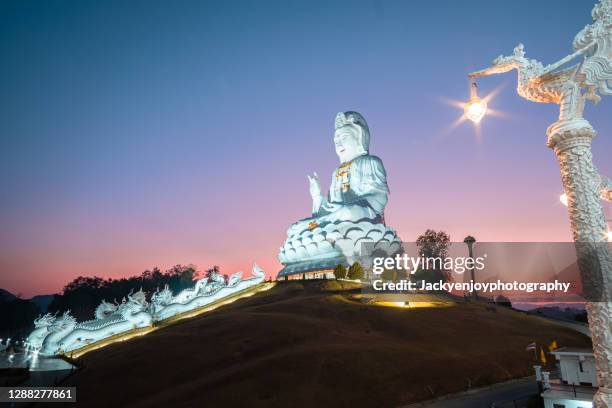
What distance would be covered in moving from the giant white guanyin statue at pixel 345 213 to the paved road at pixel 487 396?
79.6 ft

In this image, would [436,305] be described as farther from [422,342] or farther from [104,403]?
[104,403]

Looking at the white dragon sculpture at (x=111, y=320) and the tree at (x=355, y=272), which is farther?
the tree at (x=355, y=272)

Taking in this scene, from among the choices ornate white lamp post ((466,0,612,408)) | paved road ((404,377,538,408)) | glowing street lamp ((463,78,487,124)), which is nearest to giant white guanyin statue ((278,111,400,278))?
paved road ((404,377,538,408))

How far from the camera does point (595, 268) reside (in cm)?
589

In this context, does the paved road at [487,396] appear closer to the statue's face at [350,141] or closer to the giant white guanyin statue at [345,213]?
the giant white guanyin statue at [345,213]

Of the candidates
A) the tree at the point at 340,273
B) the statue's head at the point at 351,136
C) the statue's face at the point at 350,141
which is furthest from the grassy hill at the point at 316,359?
the statue's head at the point at 351,136

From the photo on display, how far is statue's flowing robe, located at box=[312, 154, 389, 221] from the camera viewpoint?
42.2 m

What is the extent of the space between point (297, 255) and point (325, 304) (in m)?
19.0

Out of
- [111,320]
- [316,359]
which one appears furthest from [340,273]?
[316,359]

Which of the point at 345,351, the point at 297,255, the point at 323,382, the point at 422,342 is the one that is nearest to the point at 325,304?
the point at 422,342

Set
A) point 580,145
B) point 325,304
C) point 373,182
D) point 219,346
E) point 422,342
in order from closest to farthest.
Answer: point 580,145 < point 219,346 < point 422,342 < point 325,304 < point 373,182

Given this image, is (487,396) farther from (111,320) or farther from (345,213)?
(345,213)

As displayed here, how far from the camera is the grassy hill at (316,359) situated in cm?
1398

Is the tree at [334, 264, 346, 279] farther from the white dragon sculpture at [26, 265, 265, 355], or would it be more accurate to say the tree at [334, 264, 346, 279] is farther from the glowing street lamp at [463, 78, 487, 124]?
the glowing street lamp at [463, 78, 487, 124]
